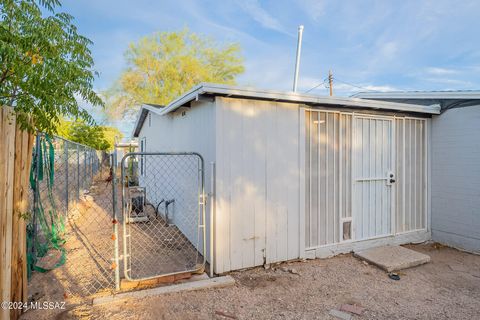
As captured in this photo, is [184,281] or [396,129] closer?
[184,281]

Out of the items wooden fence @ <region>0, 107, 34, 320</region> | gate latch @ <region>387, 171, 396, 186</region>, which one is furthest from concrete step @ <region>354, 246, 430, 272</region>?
wooden fence @ <region>0, 107, 34, 320</region>

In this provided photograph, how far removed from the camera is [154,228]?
5828 millimetres

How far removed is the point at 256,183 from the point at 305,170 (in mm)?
865

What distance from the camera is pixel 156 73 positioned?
19484 mm

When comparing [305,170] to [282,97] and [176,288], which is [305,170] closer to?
[282,97]

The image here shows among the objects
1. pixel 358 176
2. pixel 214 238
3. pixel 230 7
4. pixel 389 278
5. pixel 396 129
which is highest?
pixel 230 7

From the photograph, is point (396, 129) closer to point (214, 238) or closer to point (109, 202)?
point (214, 238)

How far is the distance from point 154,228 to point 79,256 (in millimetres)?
1816

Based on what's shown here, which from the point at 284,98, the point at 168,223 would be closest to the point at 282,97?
the point at 284,98

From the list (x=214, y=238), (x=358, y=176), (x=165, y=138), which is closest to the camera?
(x=214, y=238)

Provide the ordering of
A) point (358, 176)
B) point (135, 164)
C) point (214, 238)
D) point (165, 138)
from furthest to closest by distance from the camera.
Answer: point (135, 164)
point (165, 138)
point (358, 176)
point (214, 238)

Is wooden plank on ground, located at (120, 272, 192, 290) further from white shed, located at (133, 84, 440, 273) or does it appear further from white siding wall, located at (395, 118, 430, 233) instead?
white siding wall, located at (395, 118, 430, 233)

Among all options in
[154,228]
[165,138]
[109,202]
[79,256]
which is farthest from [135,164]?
[79,256]

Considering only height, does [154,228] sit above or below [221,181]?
below
